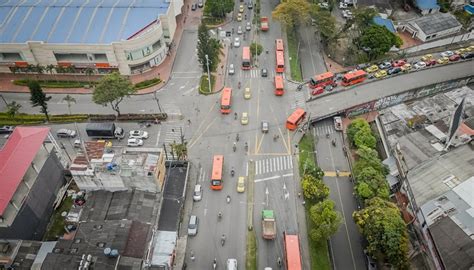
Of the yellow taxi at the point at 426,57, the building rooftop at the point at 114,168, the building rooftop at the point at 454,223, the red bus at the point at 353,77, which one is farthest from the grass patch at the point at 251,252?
the yellow taxi at the point at 426,57

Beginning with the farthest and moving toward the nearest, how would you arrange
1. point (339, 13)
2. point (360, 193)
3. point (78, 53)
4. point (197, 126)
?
point (339, 13)
point (78, 53)
point (197, 126)
point (360, 193)

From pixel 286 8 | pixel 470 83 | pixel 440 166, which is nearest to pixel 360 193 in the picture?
pixel 440 166

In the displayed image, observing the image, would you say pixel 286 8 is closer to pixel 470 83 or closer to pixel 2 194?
pixel 470 83

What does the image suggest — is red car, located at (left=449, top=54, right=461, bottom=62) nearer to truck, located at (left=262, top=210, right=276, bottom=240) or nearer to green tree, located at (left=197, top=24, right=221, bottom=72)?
green tree, located at (left=197, top=24, right=221, bottom=72)

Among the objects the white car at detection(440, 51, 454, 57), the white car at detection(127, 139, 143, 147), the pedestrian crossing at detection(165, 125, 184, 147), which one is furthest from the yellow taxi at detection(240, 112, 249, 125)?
the white car at detection(440, 51, 454, 57)

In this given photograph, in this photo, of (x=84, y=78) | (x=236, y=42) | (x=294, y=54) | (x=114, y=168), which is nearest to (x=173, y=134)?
(x=114, y=168)

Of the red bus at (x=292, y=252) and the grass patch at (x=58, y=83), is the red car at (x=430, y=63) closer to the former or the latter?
the red bus at (x=292, y=252)

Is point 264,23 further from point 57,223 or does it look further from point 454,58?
point 57,223
